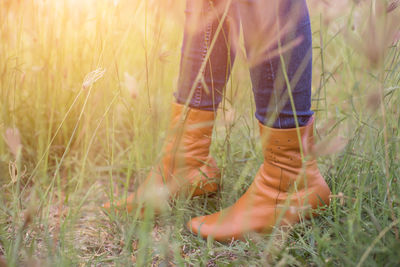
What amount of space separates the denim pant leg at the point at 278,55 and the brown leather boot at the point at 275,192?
0.16ft

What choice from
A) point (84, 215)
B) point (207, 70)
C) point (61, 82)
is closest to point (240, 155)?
point (207, 70)

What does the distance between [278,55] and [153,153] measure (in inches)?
16.0

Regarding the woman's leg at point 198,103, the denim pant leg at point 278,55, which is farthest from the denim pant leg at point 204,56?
the denim pant leg at point 278,55

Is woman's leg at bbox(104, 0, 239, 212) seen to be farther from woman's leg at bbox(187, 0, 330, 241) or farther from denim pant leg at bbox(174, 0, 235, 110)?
woman's leg at bbox(187, 0, 330, 241)

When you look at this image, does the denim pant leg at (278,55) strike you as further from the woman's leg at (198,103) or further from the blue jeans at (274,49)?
the woman's leg at (198,103)

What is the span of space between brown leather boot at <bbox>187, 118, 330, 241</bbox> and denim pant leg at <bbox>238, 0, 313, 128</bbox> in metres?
0.05

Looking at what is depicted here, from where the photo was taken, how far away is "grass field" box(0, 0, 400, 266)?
0.53m

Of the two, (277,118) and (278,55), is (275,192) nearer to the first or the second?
(277,118)

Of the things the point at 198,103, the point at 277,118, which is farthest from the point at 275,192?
the point at 198,103

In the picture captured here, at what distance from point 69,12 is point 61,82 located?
0.22 meters

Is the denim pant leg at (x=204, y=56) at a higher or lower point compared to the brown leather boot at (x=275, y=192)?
higher

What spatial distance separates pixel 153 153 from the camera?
2.87 ft

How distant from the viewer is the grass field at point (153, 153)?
0.53 meters

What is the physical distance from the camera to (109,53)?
833 millimetres
